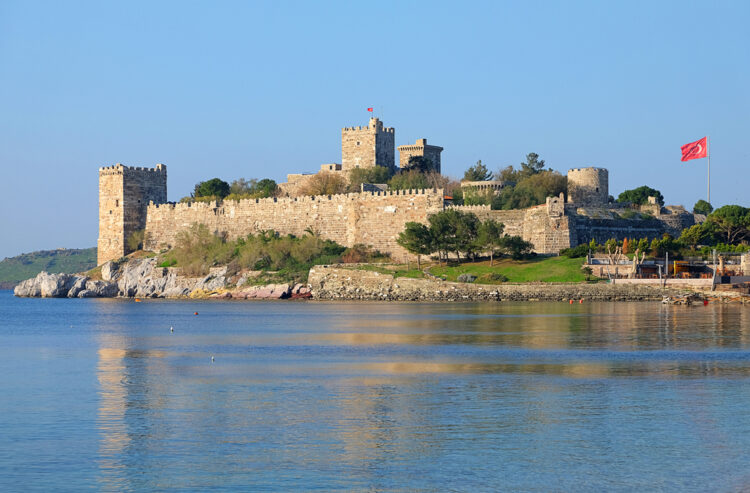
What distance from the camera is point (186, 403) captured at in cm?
1702

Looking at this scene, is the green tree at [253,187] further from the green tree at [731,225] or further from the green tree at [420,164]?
the green tree at [731,225]

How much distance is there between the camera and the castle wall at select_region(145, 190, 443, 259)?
6066 cm

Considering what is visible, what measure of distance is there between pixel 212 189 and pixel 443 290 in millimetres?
36429

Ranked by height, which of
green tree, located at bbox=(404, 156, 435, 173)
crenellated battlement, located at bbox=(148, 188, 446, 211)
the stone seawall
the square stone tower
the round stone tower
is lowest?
the stone seawall

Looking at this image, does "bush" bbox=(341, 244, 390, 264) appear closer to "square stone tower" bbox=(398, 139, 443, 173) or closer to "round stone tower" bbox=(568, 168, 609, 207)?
"round stone tower" bbox=(568, 168, 609, 207)

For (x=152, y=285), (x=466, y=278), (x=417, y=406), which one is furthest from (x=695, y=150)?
(x=417, y=406)

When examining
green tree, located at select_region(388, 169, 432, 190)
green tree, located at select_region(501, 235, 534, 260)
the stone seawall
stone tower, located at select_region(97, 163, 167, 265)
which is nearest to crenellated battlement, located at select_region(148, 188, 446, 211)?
stone tower, located at select_region(97, 163, 167, 265)

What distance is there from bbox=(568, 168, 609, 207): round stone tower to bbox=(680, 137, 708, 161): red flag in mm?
13356

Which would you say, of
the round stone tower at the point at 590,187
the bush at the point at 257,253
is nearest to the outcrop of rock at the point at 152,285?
the bush at the point at 257,253

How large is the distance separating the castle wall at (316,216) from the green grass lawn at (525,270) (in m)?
6.38

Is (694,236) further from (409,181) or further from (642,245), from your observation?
(409,181)

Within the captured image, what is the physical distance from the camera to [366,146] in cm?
7738

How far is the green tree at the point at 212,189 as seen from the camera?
8312cm

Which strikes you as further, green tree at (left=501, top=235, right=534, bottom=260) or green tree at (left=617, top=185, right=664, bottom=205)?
green tree at (left=617, top=185, right=664, bottom=205)
